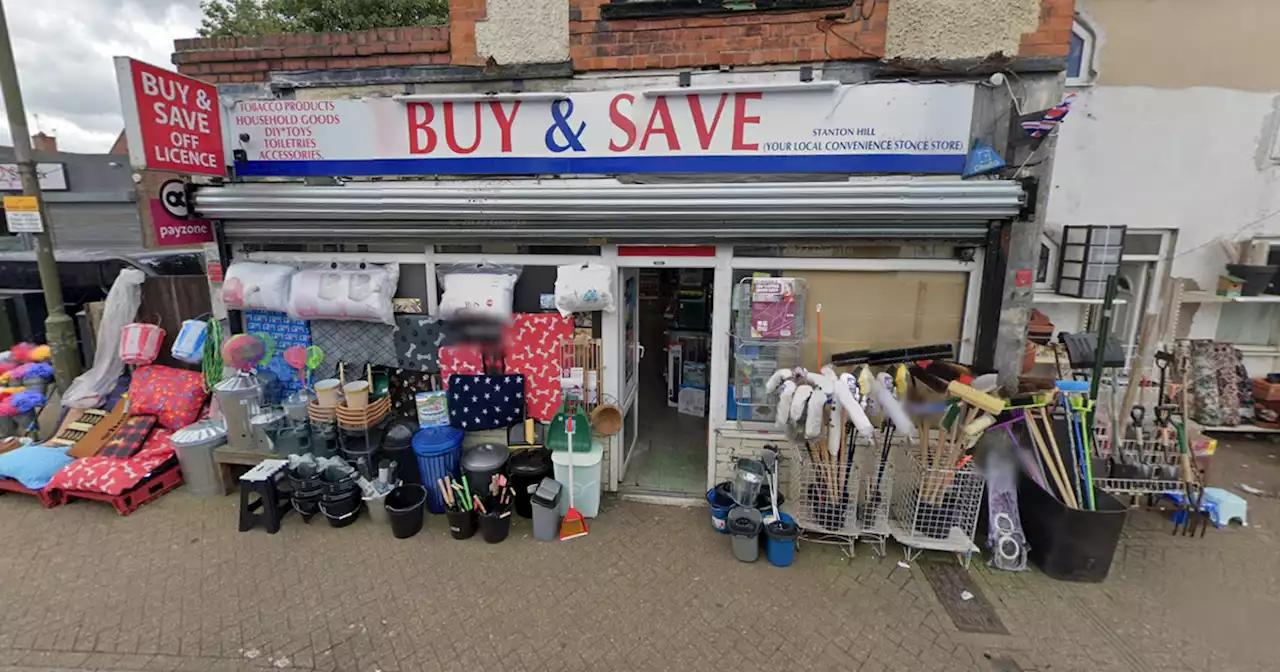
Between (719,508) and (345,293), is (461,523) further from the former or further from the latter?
(345,293)

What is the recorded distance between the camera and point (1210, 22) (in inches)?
245

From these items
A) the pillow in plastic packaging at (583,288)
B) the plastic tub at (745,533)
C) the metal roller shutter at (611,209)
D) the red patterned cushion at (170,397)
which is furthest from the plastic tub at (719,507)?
the red patterned cushion at (170,397)

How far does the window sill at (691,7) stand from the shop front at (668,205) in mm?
625

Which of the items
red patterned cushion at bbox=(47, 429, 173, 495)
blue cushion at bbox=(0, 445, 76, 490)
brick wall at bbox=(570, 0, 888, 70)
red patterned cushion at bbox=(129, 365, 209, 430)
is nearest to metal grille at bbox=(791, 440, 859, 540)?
brick wall at bbox=(570, 0, 888, 70)

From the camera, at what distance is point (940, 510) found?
4.25 m

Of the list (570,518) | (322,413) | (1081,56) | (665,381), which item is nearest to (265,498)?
(322,413)

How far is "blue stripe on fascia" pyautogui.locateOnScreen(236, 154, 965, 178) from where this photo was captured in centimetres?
437

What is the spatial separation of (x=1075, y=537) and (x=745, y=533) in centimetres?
239

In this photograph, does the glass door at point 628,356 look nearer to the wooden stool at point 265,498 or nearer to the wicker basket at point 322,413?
the wicker basket at point 322,413

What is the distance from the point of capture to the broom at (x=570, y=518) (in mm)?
4578

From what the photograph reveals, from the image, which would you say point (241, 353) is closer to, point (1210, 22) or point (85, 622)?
point (85, 622)

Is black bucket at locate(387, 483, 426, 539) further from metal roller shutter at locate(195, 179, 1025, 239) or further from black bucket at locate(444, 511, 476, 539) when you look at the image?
metal roller shutter at locate(195, 179, 1025, 239)

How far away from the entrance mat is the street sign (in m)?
9.22

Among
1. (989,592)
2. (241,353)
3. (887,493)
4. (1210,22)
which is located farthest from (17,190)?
(1210,22)
